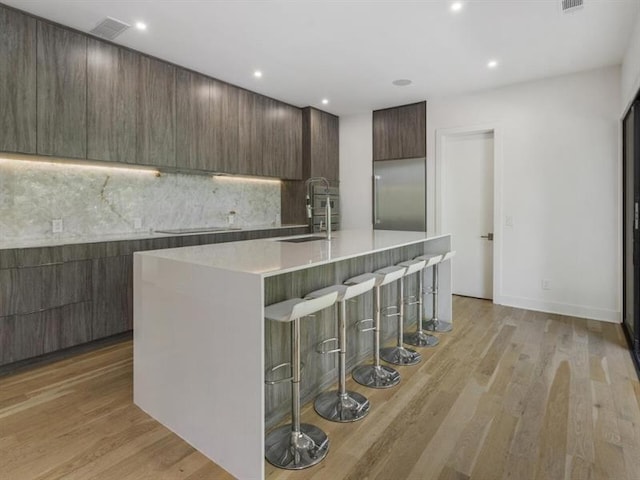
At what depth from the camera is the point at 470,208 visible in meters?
5.06

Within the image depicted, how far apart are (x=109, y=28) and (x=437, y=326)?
4.03 m

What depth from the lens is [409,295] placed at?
12.7 feet

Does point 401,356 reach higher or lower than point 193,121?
lower

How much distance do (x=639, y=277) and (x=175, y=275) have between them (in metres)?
3.57

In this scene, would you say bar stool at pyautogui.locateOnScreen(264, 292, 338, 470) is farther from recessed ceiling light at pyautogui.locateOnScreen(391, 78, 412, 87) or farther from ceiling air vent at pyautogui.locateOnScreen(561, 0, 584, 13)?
recessed ceiling light at pyautogui.locateOnScreen(391, 78, 412, 87)

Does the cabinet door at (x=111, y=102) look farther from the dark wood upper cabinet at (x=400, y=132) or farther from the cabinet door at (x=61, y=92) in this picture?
the dark wood upper cabinet at (x=400, y=132)

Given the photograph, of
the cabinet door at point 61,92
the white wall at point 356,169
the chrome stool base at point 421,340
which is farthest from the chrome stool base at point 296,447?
the white wall at point 356,169

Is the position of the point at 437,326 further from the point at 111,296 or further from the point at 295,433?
the point at 111,296

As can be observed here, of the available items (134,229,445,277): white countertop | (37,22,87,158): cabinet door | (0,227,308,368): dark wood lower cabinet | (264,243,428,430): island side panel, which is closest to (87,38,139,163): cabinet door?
(37,22,87,158): cabinet door

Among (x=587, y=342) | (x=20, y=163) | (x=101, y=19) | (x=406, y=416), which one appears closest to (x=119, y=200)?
(x=20, y=163)

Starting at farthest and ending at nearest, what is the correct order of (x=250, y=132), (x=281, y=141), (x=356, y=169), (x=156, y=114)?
(x=356, y=169) → (x=281, y=141) → (x=250, y=132) → (x=156, y=114)

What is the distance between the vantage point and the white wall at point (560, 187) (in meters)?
4.00

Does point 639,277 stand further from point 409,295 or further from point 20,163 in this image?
point 20,163

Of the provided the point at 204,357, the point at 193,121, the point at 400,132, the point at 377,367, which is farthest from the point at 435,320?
the point at 193,121
